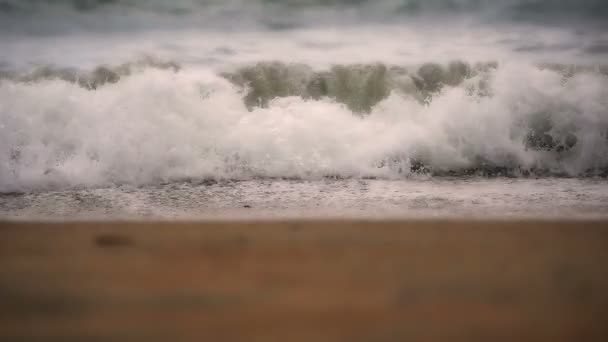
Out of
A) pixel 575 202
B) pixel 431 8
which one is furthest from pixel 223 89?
pixel 575 202

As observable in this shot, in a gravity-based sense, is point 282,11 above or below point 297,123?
above

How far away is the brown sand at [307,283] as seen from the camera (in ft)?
2.88

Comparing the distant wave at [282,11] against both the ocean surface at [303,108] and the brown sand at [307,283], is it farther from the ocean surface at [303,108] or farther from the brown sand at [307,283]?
the brown sand at [307,283]

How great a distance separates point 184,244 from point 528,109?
2.45m

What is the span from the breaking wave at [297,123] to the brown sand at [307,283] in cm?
127

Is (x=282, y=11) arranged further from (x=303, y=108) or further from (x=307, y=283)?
(x=307, y=283)

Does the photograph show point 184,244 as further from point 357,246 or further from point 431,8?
point 431,8

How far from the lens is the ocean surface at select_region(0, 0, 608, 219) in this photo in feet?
7.94

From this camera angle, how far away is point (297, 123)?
10.0ft

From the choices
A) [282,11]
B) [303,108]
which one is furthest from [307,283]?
[282,11]

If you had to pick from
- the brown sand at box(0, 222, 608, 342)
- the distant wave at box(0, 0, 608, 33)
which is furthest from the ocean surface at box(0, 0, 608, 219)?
the brown sand at box(0, 222, 608, 342)

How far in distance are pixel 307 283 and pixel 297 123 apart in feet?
6.72

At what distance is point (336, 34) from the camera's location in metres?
3.84

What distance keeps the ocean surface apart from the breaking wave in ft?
0.04
